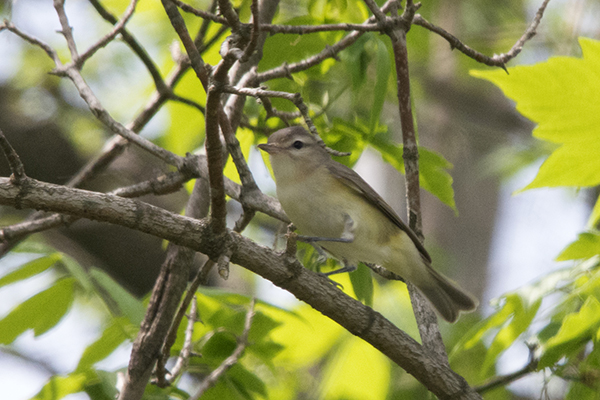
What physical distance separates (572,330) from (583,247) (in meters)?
0.41

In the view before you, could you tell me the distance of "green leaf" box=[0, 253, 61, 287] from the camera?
2.89m

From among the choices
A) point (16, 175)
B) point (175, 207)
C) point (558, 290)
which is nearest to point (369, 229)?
point (558, 290)

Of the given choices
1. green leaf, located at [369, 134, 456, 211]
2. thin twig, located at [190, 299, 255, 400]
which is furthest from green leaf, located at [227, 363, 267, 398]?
green leaf, located at [369, 134, 456, 211]

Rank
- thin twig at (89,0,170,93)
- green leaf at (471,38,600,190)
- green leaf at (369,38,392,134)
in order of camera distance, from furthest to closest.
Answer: thin twig at (89,0,170,93) < green leaf at (369,38,392,134) < green leaf at (471,38,600,190)

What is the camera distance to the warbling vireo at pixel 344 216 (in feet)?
10.7

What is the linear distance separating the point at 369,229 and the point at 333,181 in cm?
34

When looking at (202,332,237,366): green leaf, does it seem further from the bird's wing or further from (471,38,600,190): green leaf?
(471,38,600,190): green leaf

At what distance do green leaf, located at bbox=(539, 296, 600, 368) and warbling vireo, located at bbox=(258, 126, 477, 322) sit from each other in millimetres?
845

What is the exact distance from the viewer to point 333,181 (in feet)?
11.4

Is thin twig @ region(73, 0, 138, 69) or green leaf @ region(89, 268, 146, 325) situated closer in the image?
green leaf @ region(89, 268, 146, 325)

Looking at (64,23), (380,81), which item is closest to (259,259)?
(380,81)

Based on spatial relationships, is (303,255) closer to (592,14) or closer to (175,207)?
(175,207)

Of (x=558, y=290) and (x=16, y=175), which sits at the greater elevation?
A: (x=558, y=290)

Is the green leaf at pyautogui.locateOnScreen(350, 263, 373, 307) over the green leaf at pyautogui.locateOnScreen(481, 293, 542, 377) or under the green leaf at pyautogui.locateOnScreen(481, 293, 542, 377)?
over
